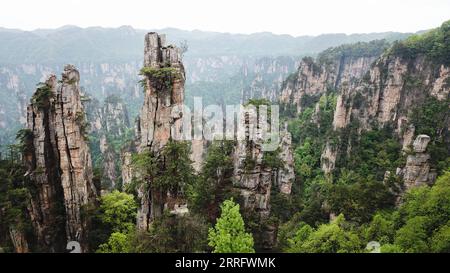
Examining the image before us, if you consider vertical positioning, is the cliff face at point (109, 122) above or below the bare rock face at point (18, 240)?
below

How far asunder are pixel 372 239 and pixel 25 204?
21.8 m

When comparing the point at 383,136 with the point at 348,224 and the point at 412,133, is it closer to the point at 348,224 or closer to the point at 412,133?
the point at 412,133

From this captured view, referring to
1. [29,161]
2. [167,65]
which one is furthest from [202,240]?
[29,161]

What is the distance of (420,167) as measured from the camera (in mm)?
29266

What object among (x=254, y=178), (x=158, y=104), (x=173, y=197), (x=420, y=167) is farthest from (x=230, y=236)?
(x=420, y=167)

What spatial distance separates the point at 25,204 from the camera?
24422 mm

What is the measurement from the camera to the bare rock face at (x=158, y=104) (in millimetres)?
22906

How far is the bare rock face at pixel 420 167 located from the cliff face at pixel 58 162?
23.9 m

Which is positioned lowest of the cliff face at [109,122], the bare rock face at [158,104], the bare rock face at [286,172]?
the cliff face at [109,122]

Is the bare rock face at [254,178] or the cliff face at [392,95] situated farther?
the cliff face at [392,95]

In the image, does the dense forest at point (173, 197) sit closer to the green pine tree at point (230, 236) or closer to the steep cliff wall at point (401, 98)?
the green pine tree at point (230, 236)

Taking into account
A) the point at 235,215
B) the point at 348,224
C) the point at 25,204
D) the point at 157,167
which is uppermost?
the point at 157,167

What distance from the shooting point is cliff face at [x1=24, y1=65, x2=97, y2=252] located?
2548 cm

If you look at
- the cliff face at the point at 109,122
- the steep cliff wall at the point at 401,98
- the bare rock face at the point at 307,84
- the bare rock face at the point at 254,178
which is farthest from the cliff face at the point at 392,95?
the cliff face at the point at 109,122
